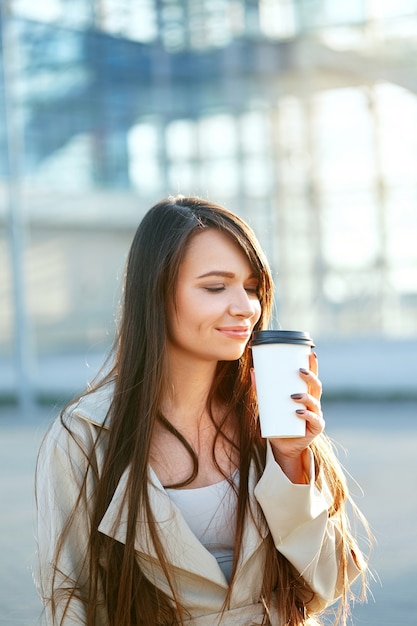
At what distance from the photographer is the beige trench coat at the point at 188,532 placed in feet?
7.32

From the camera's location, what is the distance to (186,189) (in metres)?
19.9

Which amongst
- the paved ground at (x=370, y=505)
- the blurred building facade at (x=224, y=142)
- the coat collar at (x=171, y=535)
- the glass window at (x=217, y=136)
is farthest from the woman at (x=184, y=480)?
the glass window at (x=217, y=136)

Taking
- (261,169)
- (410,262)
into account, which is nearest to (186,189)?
(261,169)

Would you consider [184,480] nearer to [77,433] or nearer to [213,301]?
[77,433]

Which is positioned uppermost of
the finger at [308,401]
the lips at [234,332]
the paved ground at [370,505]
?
the lips at [234,332]

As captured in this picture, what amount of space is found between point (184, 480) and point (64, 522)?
0.28 meters

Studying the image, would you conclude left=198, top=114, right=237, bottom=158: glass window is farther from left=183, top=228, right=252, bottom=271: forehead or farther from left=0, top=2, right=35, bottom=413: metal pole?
left=183, top=228, right=252, bottom=271: forehead

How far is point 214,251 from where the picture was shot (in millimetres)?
2377

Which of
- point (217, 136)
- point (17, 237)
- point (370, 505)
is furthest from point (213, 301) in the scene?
point (217, 136)

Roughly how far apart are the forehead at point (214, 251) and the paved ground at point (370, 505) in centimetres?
251

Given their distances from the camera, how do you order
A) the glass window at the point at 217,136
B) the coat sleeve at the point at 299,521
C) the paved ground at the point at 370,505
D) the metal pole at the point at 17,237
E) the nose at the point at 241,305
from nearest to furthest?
1. the coat sleeve at the point at 299,521
2. the nose at the point at 241,305
3. the paved ground at the point at 370,505
4. the metal pole at the point at 17,237
5. the glass window at the point at 217,136

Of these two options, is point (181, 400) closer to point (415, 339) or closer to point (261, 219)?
point (415, 339)

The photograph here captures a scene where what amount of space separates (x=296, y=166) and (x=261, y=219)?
1354 mm

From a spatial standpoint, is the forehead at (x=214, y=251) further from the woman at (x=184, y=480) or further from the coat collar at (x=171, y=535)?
the coat collar at (x=171, y=535)
